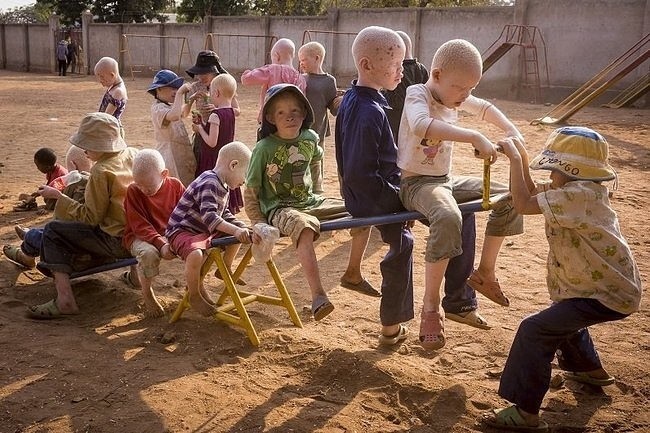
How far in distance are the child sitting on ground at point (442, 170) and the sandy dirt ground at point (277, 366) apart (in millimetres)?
410

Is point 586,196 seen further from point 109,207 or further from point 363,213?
point 109,207

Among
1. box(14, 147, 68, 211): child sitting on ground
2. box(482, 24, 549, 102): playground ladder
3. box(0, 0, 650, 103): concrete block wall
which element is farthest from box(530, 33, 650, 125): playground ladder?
box(14, 147, 68, 211): child sitting on ground

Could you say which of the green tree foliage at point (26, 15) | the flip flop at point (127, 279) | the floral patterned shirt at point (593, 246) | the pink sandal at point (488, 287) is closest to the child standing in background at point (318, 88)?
the flip flop at point (127, 279)

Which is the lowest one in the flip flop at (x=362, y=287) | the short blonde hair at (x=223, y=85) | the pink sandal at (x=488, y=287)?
the flip flop at (x=362, y=287)

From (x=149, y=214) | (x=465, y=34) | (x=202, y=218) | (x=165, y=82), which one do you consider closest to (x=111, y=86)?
(x=165, y=82)

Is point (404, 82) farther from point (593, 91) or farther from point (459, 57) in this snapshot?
point (593, 91)

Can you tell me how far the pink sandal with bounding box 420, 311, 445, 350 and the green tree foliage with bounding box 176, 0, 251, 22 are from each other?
41.6 meters

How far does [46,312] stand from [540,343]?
331cm

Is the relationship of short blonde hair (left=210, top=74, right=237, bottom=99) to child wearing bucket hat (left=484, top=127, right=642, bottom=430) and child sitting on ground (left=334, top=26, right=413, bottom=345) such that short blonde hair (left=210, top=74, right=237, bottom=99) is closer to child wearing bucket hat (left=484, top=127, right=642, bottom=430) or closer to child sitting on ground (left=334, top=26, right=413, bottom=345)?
child sitting on ground (left=334, top=26, right=413, bottom=345)

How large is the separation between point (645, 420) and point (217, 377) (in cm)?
227

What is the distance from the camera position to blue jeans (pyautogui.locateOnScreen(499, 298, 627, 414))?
3.53 meters

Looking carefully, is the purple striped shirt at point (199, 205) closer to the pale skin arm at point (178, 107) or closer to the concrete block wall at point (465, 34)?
the pale skin arm at point (178, 107)

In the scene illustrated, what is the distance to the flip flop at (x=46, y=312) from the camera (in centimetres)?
500

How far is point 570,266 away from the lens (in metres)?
3.56
